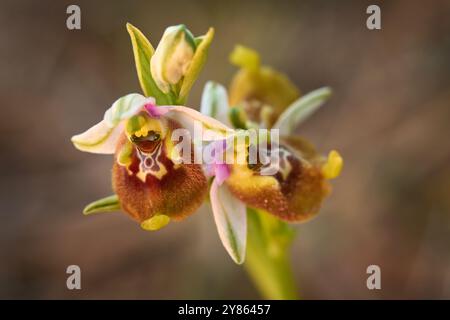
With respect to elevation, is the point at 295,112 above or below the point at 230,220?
above

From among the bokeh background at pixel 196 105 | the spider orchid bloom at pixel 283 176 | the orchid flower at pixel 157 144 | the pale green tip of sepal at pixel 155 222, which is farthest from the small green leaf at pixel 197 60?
the bokeh background at pixel 196 105

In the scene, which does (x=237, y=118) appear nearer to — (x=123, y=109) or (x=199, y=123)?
(x=199, y=123)

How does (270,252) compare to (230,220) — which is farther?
(270,252)

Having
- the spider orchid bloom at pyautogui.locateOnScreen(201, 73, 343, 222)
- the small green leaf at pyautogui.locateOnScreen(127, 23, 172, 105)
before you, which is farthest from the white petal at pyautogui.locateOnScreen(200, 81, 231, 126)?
the small green leaf at pyautogui.locateOnScreen(127, 23, 172, 105)

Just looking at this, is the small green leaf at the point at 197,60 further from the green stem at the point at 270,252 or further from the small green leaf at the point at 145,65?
the green stem at the point at 270,252

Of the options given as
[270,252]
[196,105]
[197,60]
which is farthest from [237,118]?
[196,105]

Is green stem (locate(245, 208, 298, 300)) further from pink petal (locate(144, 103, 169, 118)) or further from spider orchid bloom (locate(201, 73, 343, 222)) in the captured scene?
pink petal (locate(144, 103, 169, 118))
